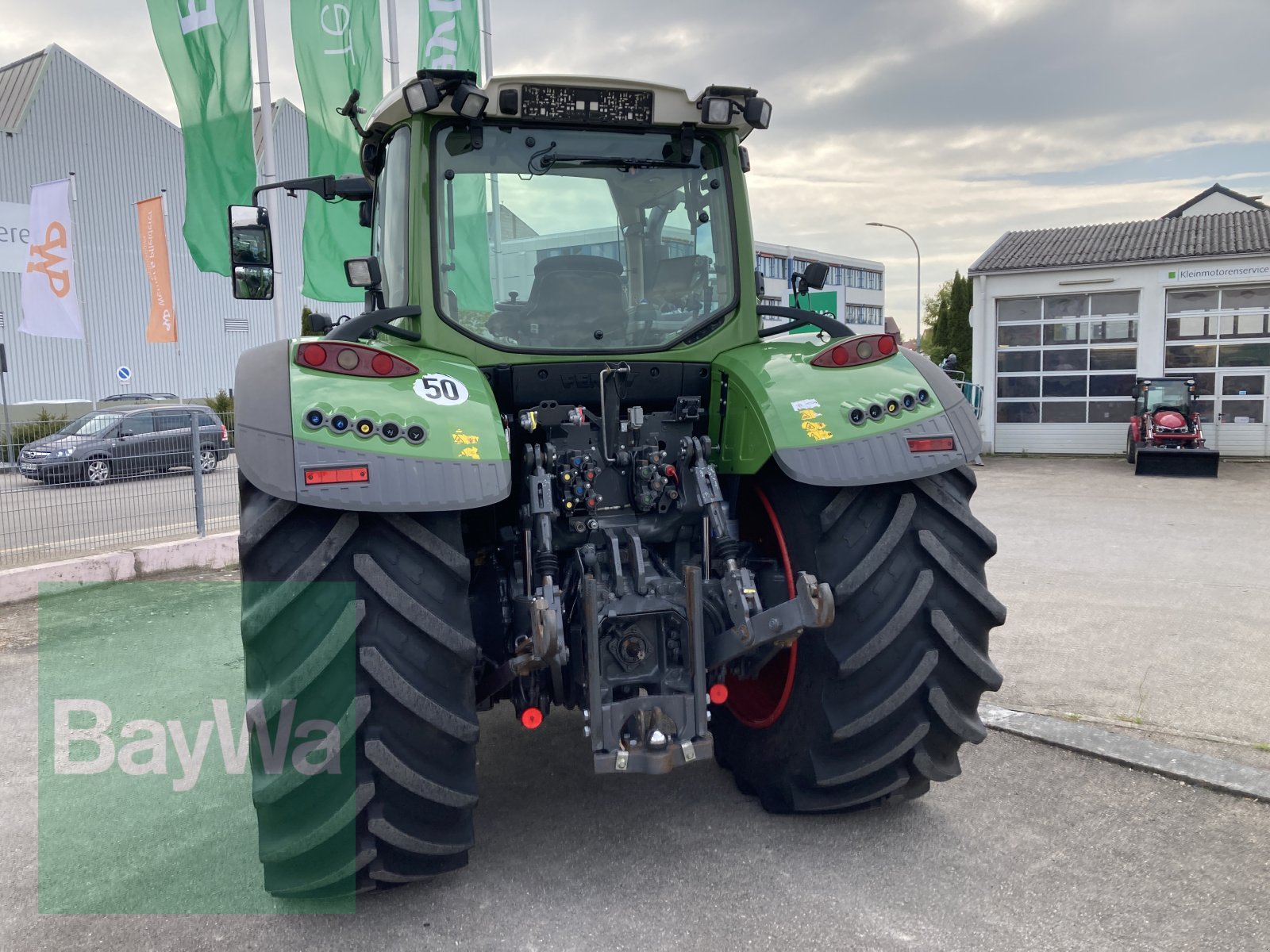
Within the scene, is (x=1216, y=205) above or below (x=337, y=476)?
above

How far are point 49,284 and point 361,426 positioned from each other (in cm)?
1775

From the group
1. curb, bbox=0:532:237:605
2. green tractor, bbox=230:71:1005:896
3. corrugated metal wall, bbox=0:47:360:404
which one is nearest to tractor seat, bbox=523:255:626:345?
green tractor, bbox=230:71:1005:896

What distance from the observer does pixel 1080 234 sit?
74.7 ft

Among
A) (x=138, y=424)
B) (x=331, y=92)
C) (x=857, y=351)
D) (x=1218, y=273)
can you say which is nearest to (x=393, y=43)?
(x=331, y=92)

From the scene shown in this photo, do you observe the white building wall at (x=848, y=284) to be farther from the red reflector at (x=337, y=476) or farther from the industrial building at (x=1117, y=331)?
the red reflector at (x=337, y=476)

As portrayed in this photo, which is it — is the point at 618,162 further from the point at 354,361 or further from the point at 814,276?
the point at 354,361

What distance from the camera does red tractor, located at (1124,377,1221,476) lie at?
16.9 m

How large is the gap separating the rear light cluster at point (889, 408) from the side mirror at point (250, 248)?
298 cm

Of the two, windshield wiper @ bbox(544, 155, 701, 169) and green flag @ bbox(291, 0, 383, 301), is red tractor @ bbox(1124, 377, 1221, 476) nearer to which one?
green flag @ bbox(291, 0, 383, 301)

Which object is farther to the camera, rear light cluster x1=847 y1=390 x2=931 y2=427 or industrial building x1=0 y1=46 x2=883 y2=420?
industrial building x1=0 y1=46 x2=883 y2=420

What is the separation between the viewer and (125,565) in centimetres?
854

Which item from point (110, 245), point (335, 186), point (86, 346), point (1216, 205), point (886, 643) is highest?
point (1216, 205)

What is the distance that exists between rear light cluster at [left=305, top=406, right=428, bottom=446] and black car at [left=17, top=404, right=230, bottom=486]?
5.29 metres

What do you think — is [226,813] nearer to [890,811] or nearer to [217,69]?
[890,811]
